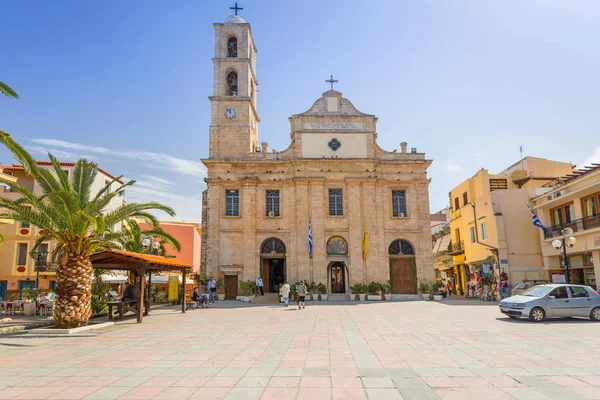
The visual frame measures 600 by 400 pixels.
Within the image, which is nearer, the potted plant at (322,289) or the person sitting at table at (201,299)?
the person sitting at table at (201,299)

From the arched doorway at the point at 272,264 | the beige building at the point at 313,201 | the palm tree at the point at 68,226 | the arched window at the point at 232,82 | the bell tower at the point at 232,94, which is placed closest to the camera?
the palm tree at the point at 68,226

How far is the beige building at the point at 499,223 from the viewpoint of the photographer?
2783 centimetres

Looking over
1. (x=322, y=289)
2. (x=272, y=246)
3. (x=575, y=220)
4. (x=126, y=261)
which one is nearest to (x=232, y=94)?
(x=272, y=246)

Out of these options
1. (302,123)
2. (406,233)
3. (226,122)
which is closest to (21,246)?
(226,122)

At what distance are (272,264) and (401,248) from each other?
9.54 meters

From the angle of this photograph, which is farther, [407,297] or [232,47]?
[232,47]

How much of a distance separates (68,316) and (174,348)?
18.2ft

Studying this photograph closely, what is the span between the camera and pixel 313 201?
3164cm

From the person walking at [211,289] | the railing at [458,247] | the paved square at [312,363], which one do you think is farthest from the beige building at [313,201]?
the paved square at [312,363]

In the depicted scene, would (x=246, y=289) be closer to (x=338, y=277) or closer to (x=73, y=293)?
(x=338, y=277)

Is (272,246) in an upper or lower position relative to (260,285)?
upper

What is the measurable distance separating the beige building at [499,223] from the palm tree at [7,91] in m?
26.3

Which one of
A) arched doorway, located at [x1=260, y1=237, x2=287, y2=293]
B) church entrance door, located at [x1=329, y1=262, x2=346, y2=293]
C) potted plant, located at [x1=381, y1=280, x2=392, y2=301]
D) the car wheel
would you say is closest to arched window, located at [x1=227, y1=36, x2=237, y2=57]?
arched doorway, located at [x1=260, y1=237, x2=287, y2=293]

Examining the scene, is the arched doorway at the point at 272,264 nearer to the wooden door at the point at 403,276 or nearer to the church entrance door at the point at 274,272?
the church entrance door at the point at 274,272
